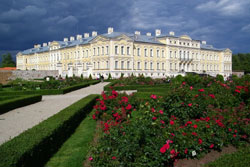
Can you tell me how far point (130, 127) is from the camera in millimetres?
4312

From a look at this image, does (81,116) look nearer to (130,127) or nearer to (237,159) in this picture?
(130,127)

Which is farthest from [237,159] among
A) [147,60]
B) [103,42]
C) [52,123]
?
[147,60]

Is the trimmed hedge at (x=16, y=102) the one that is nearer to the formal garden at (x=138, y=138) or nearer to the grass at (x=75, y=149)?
the formal garden at (x=138, y=138)

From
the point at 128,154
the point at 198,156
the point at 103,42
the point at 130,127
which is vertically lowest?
the point at 198,156

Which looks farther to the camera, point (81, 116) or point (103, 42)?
point (103, 42)

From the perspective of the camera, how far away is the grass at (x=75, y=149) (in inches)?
170

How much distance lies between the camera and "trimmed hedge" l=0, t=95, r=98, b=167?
343 centimetres

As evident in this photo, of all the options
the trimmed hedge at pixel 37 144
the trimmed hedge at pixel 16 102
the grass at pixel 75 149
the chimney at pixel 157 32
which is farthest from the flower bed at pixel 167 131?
the chimney at pixel 157 32

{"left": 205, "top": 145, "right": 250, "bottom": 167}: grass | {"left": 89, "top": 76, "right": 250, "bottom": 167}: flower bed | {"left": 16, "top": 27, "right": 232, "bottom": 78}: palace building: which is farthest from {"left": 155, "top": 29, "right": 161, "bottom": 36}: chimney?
{"left": 205, "top": 145, "right": 250, "bottom": 167}: grass

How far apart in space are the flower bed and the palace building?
92.5ft

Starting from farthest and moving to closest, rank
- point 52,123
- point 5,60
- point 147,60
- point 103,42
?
point 5,60, point 147,60, point 103,42, point 52,123

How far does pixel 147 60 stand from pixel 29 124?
3659cm

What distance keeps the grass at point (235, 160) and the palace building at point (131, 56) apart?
30.6 m

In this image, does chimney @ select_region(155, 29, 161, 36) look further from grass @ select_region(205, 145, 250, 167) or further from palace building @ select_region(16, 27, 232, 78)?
grass @ select_region(205, 145, 250, 167)
